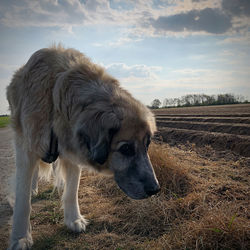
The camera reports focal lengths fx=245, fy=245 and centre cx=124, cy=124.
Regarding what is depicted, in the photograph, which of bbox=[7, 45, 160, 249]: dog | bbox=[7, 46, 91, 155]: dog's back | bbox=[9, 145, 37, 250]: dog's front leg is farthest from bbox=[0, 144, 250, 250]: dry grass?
bbox=[7, 46, 91, 155]: dog's back

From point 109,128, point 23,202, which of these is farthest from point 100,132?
point 23,202

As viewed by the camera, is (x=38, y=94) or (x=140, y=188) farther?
(x=38, y=94)

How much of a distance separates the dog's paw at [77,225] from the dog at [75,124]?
1cm

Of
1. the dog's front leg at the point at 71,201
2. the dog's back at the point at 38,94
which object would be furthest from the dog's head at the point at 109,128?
the dog's front leg at the point at 71,201

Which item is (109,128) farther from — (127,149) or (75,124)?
(75,124)

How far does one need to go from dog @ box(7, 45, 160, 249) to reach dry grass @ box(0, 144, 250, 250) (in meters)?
0.37

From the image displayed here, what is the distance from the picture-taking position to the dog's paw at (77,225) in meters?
3.31

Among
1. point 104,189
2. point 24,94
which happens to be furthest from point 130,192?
point 104,189

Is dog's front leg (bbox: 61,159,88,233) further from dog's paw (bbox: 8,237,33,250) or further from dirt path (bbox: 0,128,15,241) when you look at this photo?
dirt path (bbox: 0,128,15,241)

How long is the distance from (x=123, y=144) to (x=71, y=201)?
1.62m

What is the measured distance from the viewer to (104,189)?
4.70 m

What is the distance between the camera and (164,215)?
334cm

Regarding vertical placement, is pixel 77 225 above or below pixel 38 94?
below

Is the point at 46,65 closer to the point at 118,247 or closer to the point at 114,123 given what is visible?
the point at 114,123
